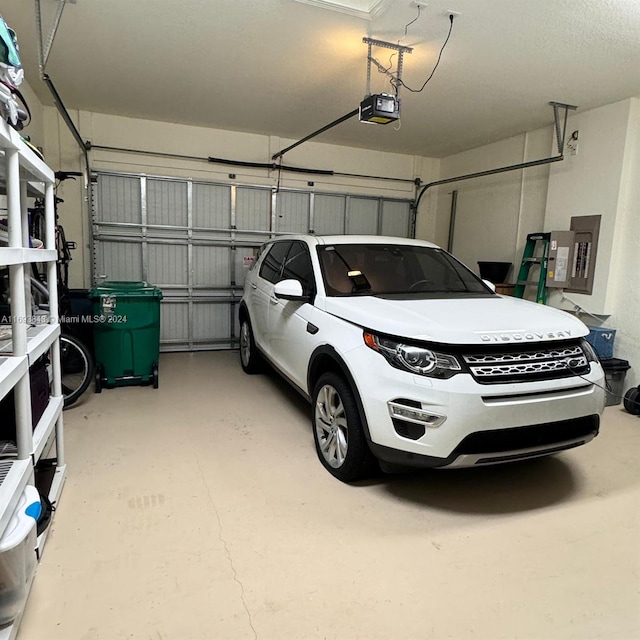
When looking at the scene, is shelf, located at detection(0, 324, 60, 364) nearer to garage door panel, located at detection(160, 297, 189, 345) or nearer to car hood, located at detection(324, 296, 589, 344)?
car hood, located at detection(324, 296, 589, 344)

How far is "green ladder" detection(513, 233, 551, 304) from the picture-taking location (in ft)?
17.1

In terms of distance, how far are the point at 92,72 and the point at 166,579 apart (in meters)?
4.45

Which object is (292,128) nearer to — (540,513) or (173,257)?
(173,257)

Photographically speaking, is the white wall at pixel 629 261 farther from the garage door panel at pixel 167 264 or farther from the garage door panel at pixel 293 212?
the garage door panel at pixel 167 264

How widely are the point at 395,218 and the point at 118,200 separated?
4.15 m

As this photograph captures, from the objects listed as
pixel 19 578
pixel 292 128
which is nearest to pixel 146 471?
pixel 19 578

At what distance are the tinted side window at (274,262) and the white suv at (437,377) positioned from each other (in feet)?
3.29

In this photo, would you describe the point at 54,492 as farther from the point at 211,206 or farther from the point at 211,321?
the point at 211,206

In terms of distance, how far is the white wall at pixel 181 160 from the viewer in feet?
18.2

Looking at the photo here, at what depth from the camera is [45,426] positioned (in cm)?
222

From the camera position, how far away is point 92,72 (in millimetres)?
4227

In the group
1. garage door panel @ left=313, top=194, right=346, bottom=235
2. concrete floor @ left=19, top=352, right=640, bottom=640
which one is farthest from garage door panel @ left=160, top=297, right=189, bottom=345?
concrete floor @ left=19, top=352, right=640, bottom=640

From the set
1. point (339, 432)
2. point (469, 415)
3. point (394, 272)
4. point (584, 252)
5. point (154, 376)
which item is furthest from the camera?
point (584, 252)

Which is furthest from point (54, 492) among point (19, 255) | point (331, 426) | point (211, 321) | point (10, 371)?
point (211, 321)
